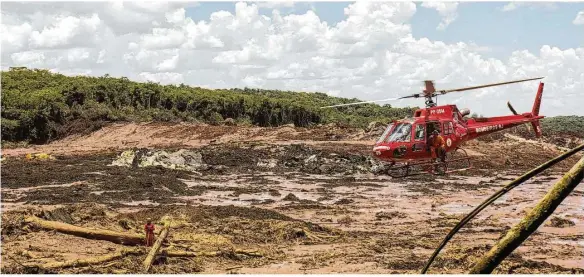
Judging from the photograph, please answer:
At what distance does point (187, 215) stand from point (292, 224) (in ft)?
10.6

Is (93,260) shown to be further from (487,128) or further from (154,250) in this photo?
(487,128)

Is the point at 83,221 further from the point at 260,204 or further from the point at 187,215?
the point at 260,204

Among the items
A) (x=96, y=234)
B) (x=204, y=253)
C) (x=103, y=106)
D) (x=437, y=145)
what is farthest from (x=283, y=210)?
(x=103, y=106)

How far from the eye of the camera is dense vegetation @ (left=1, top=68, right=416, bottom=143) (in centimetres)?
5141

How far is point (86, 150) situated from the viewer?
40969 millimetres

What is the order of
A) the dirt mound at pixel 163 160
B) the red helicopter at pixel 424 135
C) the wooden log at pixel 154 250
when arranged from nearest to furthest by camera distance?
the wooden log at pixel 154 250
the red helicopter at pixel 424 135
the dirt mound at pixel 163 160

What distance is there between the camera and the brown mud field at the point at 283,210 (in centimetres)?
1180

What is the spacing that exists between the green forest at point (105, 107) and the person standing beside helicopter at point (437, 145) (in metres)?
35.3

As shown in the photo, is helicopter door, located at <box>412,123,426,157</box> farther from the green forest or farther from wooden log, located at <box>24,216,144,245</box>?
the green forest

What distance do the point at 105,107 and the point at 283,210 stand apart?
3703 centimetres

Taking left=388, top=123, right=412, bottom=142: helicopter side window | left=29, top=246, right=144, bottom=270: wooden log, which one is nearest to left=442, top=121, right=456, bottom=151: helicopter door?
left=388, top=123, right=412, bottom=142: helicopter side window

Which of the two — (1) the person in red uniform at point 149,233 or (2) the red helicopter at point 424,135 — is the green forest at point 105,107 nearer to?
(2) the red helicopter at point 424,135

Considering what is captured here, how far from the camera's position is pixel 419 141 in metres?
16.4

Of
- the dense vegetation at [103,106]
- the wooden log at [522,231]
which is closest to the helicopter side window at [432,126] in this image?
the wooden log at [522,231]
